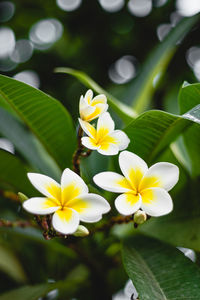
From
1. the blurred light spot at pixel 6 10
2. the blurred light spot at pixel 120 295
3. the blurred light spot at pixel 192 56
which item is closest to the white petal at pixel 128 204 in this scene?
the blurred light spot at pixel 120 295

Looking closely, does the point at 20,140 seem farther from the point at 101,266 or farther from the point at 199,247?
the point at 199,247

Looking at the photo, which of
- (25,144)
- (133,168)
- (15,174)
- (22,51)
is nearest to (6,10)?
(22,51)

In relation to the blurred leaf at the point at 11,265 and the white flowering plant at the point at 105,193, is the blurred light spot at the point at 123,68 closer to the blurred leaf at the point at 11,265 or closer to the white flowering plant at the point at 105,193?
the white flowering plant at the point at 105,193

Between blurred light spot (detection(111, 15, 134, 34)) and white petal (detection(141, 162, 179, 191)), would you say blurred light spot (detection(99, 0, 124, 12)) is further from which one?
white petal (detection(141, 162, 179, 191))

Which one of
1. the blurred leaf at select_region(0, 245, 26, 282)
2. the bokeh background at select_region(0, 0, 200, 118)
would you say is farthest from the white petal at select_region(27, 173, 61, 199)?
the bokeh background at select_region(0, 0, 200, 118)

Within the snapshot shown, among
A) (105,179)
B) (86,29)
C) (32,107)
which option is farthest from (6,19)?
(105,179)

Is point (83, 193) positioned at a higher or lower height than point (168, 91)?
higher

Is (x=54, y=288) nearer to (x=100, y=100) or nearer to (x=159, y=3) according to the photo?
(x=100, y=100)
